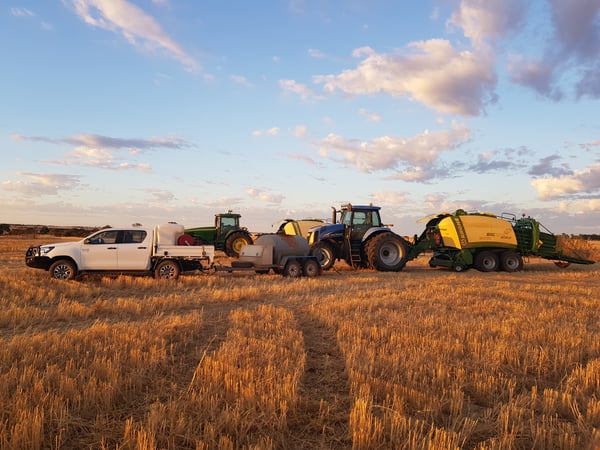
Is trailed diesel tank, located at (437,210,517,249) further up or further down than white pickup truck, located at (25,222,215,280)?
further up

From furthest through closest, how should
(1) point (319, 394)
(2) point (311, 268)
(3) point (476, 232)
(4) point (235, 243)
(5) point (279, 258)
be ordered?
(4) point (235, 243) < (3) point (476, 232) < (2) point (311, 268) < (5) point (279, 258) < (1) point (319, 394)

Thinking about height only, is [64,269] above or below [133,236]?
below

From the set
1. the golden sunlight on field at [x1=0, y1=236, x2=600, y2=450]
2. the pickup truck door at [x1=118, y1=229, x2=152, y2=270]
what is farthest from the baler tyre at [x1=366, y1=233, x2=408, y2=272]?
the golden sunlight on field at [x1=0, y1=236, x2=600, y2=450]

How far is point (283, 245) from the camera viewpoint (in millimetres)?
17797

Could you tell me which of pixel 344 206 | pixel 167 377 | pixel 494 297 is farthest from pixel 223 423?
pixel 344 206

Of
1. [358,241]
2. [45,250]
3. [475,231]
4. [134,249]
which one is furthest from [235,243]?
[475,231]

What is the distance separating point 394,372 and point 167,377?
2.66m

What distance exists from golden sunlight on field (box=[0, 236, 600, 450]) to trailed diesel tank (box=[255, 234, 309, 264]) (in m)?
8.08

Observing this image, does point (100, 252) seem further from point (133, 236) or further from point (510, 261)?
point (510, 261)

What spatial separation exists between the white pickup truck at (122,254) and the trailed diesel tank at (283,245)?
290cm

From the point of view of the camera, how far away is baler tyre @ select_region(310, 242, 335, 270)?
19.5 m

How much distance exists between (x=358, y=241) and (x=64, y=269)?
1185 centimetres

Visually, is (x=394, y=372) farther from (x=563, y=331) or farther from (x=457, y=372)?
(x=563, y=331)

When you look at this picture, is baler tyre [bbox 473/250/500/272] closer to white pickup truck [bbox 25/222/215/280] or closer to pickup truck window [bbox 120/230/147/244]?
white pickup truck [bbox 25/222/215/280]
